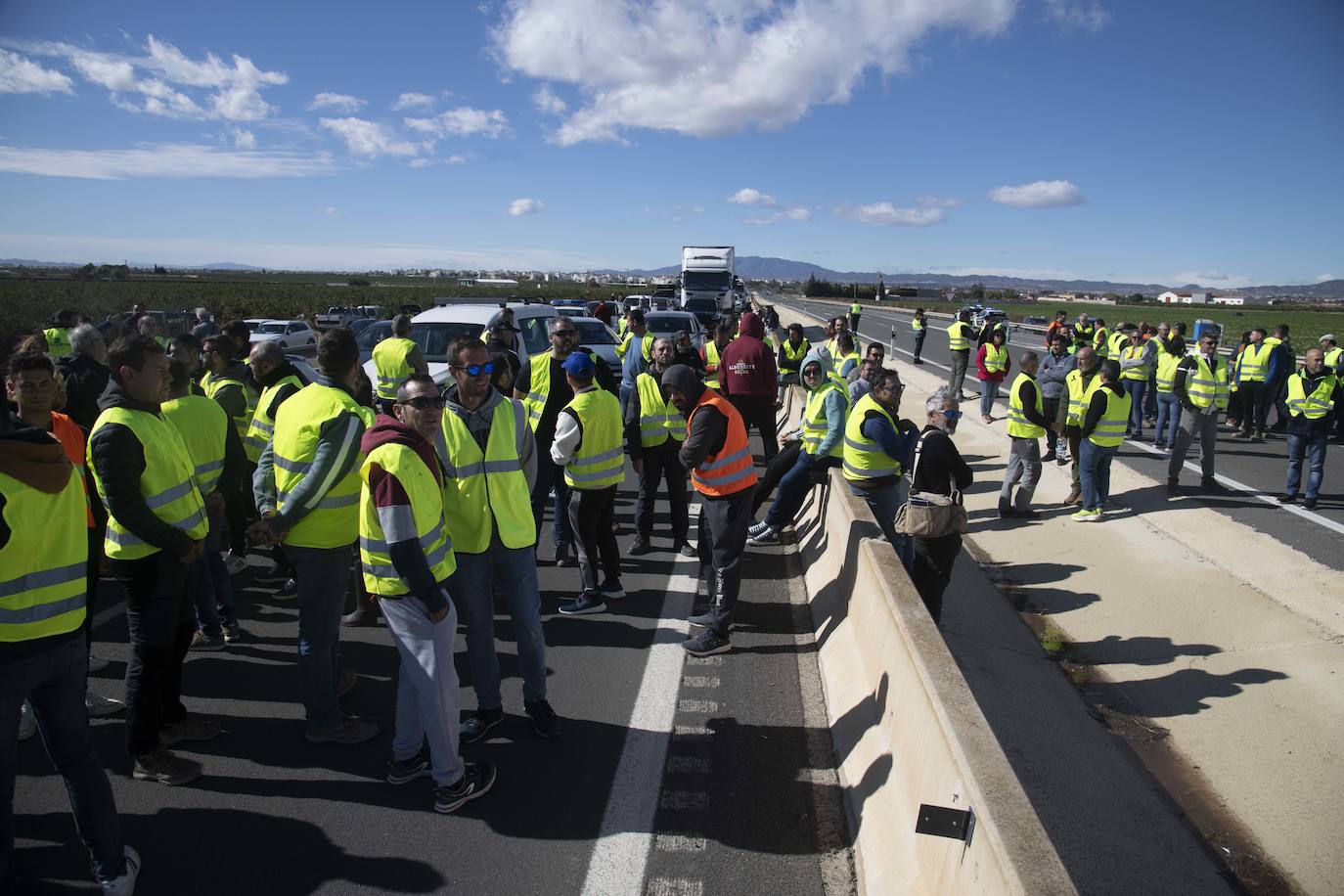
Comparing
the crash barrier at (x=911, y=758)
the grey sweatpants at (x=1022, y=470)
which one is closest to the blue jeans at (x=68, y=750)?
the crash barrier at (x=911, y=758)

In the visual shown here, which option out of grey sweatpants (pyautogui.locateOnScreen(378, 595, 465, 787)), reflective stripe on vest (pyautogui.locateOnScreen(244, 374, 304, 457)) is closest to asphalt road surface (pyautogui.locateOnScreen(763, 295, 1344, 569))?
grey sweatpants (pyautogui.locateOnScreen(378, 595, 465, 787))

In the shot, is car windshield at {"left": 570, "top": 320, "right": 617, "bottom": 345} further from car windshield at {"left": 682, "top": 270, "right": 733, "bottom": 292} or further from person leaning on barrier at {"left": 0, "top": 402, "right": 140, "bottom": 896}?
car windshield at {"left": 682, "top": 270, "right": 733, "bottom": 292}

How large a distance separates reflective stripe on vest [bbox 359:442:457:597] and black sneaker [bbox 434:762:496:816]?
0.94 metres

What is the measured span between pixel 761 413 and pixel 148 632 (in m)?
6.81

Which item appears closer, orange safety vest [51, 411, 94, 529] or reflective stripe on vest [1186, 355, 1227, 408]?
orange safety vest [51, 411, 94, 529]

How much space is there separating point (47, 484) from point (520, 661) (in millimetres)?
2188

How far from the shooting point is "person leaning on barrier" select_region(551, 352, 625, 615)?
18.0 ft

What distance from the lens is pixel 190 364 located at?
5.38 metres

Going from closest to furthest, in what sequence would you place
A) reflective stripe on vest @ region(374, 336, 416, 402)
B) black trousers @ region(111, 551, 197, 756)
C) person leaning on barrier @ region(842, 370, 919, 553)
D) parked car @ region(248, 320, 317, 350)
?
black trousers @ region(111, 551, 197, 756) < person leaning on barrier @ region(842, 370, 919, 553) < reflective stripe on vest @ region(374, 336, 416, 402) < parked car @ region(248, 320, 317, 350)

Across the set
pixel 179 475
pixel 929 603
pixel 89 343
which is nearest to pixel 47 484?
pixel 179 475

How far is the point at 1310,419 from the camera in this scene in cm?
878

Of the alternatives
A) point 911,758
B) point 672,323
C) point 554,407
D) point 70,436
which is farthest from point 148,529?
point 672,323

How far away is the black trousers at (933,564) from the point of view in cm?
504

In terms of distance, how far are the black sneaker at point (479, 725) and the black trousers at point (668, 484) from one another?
3.22 metres
